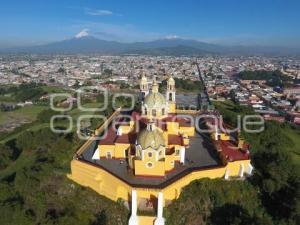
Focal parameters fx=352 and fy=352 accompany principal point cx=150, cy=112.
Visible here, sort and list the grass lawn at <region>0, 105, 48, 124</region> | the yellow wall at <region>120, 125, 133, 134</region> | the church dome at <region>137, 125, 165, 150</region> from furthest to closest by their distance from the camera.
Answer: the grass lawn at <region>0, 105, 48, 124</region> → the yellow wall at <region>120, 125, 133, 134</region> → the church dome at <region>137, 125, 165, 150</region>

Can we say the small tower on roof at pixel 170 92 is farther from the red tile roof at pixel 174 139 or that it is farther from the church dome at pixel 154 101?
the red tile roof at pixel 174 139

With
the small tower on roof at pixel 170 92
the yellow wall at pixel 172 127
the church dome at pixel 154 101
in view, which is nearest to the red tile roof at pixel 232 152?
the yellow wall at pixel 172 127

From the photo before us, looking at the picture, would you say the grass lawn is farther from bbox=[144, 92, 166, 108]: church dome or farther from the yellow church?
bbox=[144, 92, 166, 108]: church dome

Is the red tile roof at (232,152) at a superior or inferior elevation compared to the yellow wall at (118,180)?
superior

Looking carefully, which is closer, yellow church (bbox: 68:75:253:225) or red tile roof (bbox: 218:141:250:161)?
yellow church (bbox: 68:75:253:225)

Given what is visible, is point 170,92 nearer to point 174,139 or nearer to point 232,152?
point 174,139

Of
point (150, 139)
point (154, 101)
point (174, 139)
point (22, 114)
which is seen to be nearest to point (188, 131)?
point (174, 139)

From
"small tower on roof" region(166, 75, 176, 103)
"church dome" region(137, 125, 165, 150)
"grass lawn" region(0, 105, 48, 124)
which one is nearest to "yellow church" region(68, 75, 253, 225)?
"church dome" region(137, 125, 165, 150)

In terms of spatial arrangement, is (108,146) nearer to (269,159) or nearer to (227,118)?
(269,159)
